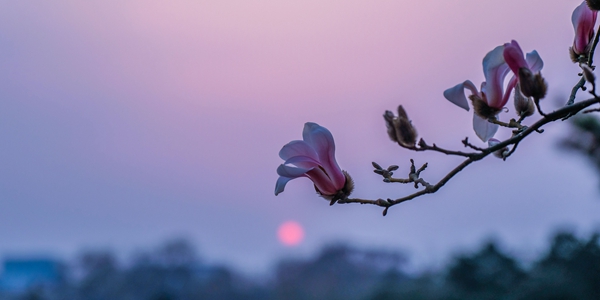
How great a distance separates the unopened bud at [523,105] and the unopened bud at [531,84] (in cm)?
21

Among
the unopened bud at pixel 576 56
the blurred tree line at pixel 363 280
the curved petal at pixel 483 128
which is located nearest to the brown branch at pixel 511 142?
the curved petal at pixel 483 128

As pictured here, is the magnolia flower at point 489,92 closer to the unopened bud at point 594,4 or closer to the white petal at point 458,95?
the white petal at point 458,95

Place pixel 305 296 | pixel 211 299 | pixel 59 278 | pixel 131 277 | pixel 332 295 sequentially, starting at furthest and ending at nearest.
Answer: pixel 59 278, pixel 131 277, pixel 211 299, pixel 305 296, pixel 332 295

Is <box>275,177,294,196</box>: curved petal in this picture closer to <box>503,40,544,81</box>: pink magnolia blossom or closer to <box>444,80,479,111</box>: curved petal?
<box>444,80,479,111</box>: curved petal

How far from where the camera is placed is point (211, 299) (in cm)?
2998

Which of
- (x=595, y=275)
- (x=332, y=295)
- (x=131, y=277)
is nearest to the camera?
(x=595, y=275)

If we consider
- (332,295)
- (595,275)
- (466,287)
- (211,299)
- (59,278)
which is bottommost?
(595,275)

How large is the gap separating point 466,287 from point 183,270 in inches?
931

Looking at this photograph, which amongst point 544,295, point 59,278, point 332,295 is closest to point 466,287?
point 544,295

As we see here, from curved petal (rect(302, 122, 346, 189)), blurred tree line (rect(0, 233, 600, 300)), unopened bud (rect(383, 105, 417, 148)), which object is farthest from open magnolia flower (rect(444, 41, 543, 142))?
blurred tree line (rect(0, 233, 600, 300))

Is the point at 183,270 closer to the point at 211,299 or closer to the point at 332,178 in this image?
the point at 211,299

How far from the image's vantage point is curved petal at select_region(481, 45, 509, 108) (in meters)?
1.38

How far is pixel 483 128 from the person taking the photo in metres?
1.56

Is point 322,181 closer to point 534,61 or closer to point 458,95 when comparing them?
point 458,95
